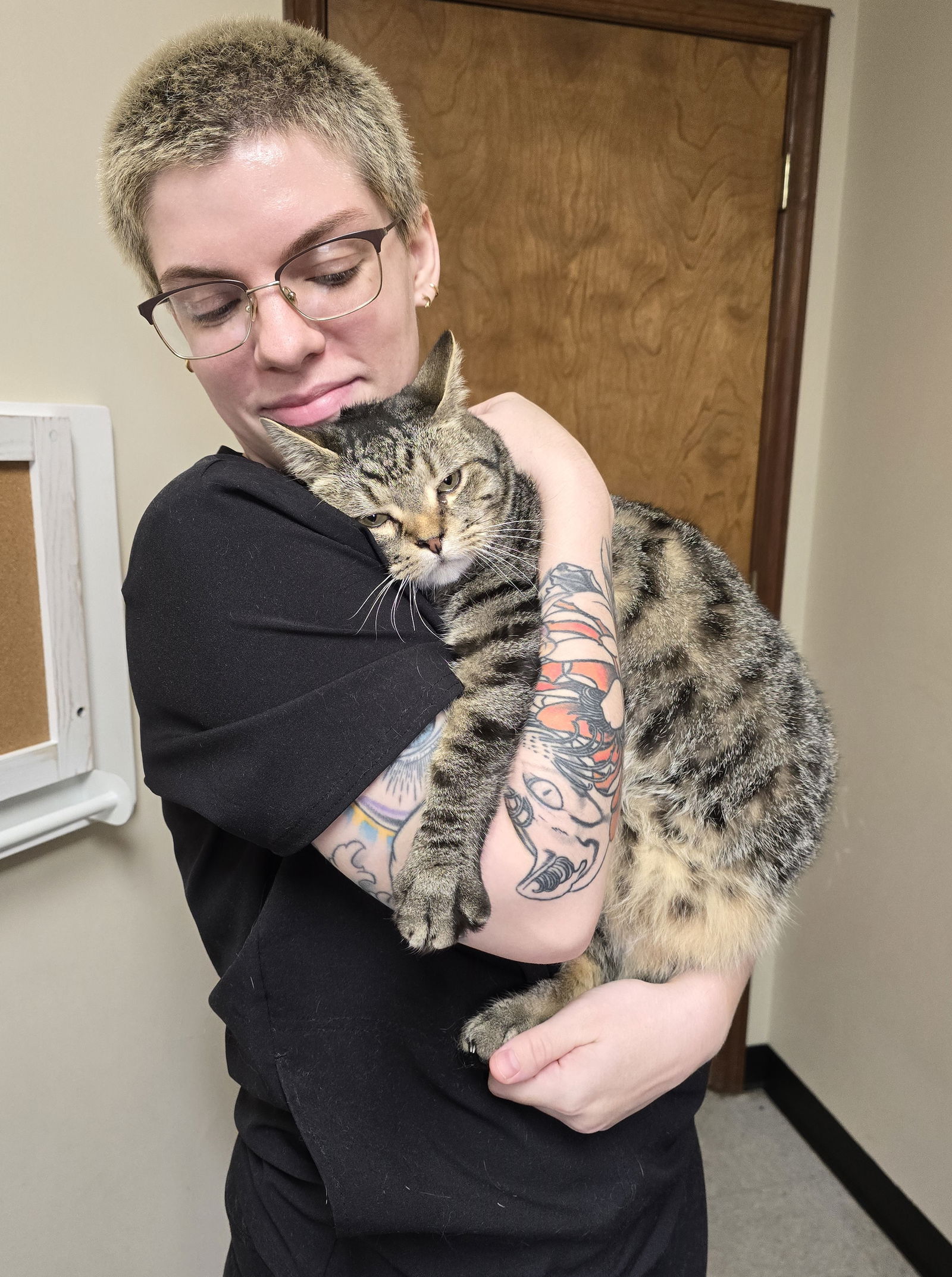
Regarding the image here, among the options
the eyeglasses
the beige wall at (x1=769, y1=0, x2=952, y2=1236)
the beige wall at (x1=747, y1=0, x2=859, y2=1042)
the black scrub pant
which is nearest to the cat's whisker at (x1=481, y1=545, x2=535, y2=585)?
the eyeglasses

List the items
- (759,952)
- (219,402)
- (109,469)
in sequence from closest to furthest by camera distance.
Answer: (219,402), (759,952), (109,469)

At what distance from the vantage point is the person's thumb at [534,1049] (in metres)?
0.86

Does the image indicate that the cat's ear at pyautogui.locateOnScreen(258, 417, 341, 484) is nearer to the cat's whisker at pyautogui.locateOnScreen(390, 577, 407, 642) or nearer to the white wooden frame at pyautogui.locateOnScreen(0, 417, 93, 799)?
the cat's whisker at pyautogui.locateOnScreen(390, 577, 407, 642)

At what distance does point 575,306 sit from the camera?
2.19 m

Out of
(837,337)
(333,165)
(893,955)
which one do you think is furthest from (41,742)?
(837,337)

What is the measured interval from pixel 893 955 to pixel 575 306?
1.87 m

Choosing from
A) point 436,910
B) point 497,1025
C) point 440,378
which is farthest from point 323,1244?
point 440,378

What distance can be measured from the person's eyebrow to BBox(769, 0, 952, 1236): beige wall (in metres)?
1.59

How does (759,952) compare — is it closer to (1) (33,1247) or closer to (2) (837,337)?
(1) (33,1247)

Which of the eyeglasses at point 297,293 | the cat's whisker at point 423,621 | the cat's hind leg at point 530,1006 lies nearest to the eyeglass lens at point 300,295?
the eyeglasses at point 297,293

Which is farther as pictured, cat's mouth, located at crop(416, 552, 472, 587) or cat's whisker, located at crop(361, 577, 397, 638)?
cat's mouth, located at crop(416, 552, 472, 587)

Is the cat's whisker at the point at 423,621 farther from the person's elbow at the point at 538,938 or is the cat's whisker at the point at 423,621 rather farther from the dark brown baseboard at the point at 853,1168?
the dark brown baseboard at the point at 853,1168

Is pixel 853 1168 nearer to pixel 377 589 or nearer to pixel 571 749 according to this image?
pixel 571 749

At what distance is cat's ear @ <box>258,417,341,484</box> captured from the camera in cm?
100
